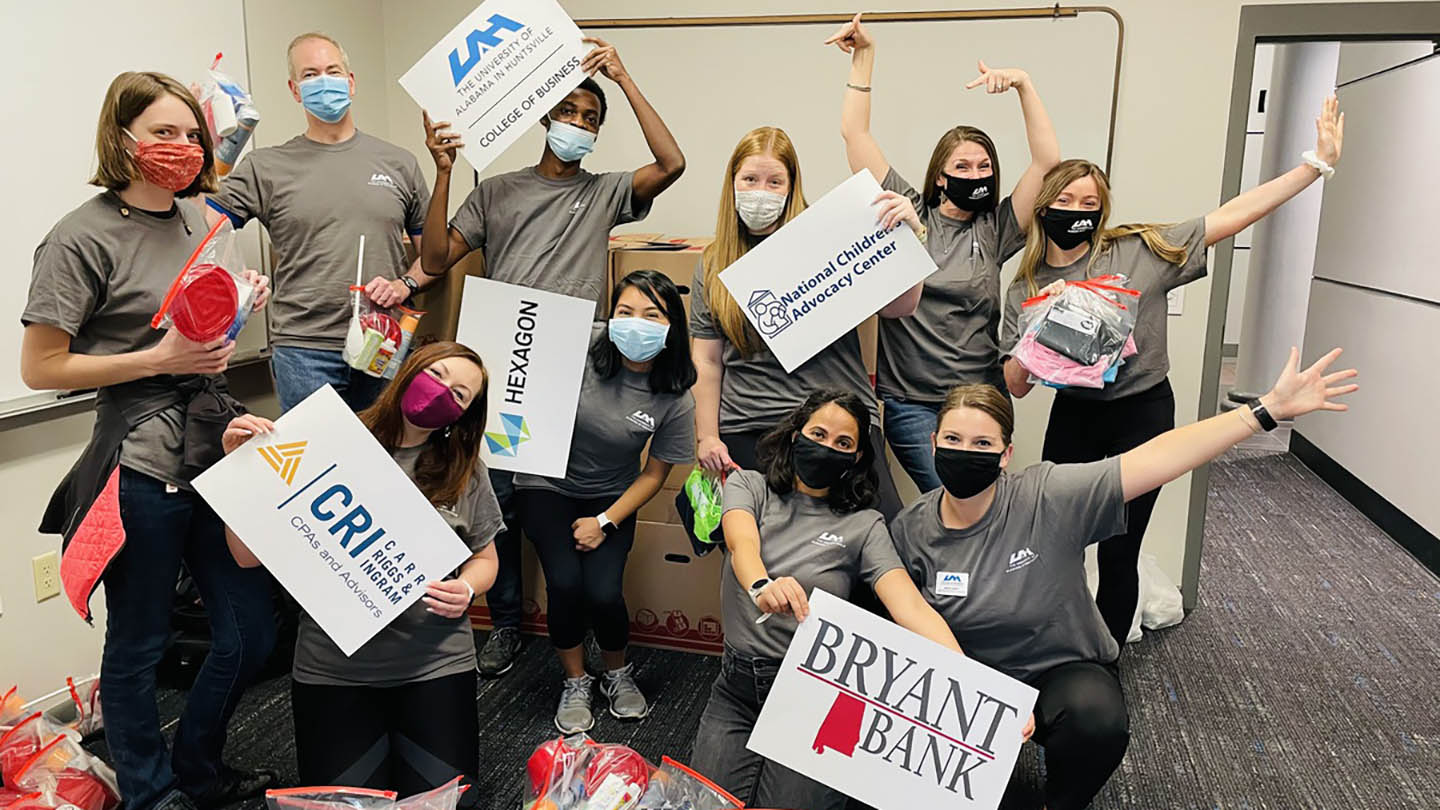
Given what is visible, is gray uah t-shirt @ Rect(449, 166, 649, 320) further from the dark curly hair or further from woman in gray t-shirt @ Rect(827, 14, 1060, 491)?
the dark curly hair

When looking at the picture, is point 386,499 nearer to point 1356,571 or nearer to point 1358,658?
point 1358,658

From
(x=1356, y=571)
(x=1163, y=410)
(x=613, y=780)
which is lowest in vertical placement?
(x=1356, y=571)

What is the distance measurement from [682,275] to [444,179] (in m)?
0.76

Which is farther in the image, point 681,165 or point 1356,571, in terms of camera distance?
point 1356,571

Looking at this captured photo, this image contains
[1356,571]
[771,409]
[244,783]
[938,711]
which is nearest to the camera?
[938,711]

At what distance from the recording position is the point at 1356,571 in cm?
377

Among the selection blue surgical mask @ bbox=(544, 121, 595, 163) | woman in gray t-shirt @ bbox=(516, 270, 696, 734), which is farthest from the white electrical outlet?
blue surgical mask @ bbox=(544, 121, 595, 163)

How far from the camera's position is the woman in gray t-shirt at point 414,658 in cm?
187

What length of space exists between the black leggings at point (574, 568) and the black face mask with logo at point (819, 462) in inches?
28.2

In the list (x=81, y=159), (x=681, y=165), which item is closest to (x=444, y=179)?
(x=681, y=165)

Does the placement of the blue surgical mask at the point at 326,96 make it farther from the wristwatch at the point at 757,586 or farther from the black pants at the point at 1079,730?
the black pants at the point at 1079,730

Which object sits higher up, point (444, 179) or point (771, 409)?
point (444, 179)

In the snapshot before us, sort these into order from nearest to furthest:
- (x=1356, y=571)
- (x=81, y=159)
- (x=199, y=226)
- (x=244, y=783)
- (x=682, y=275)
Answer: (x=199, y=226)
(x=244, y=783)
(x=81, y=159)
(x=682, y=275)
(x=1356, y=571)

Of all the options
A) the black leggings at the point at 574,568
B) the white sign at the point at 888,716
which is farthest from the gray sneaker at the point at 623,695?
the white sign at the point at 888,716
